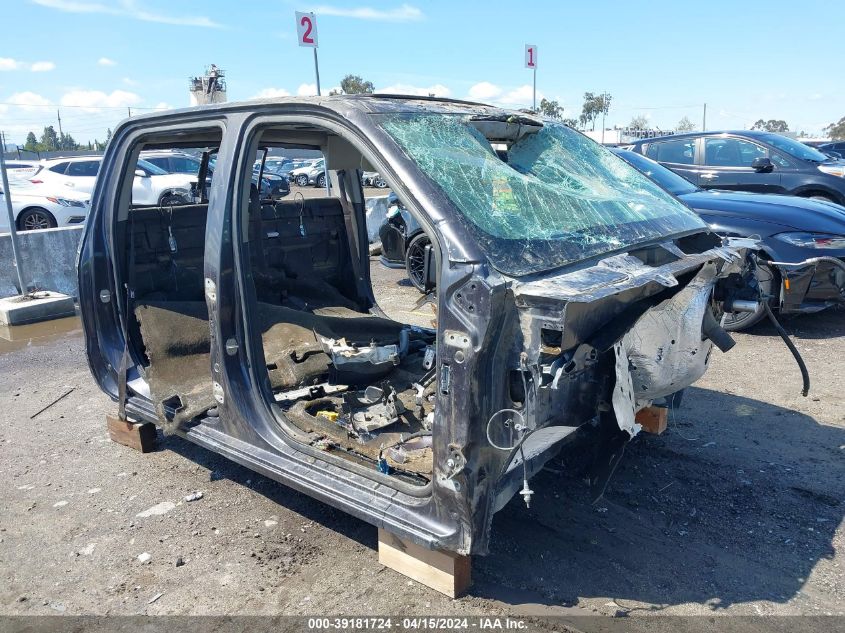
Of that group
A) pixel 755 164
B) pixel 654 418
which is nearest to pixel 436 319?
pixel 654 418

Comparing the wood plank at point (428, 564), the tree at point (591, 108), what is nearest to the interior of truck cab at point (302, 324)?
the wood plank at point (428, 564)

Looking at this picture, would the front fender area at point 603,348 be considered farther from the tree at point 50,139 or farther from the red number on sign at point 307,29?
the tree at point 50,139

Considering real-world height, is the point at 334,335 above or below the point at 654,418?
above

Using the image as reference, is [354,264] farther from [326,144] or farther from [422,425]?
[422,425]

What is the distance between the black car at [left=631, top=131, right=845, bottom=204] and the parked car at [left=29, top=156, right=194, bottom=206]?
9.56m

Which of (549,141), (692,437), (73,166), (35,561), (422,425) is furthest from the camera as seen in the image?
(73,166)

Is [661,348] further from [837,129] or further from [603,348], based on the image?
[837,129]

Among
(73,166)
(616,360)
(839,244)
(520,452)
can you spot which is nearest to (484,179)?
(616,360)

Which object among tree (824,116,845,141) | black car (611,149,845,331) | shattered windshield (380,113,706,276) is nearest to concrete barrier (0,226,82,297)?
shattered windshield (380,113,706,276)

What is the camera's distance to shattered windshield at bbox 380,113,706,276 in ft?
7.76

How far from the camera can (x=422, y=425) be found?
313 cm

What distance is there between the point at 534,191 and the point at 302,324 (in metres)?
1.80

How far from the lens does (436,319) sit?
7.98 ft

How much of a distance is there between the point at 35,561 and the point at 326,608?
143 cm
